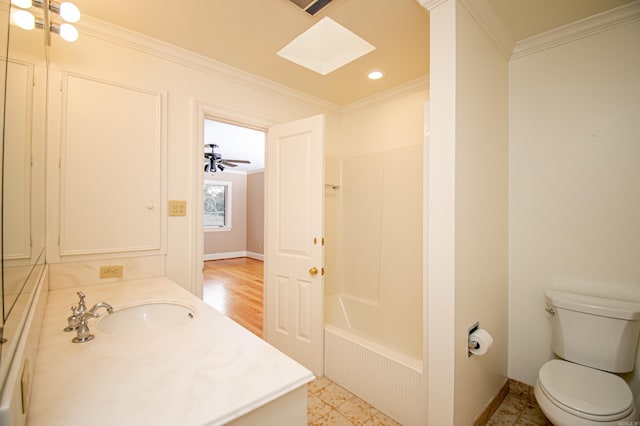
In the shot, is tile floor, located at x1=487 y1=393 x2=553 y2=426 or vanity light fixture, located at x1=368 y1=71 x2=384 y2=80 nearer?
tile floor, located at x1=487 y1=393 x2=553 y2=426

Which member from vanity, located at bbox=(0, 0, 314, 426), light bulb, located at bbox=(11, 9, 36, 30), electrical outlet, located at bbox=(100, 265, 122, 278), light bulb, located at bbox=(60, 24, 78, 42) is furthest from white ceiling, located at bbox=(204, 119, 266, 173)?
light bulb, located at bbox=(11, 9, 36, 30)

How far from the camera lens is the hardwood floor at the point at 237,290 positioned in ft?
11.2

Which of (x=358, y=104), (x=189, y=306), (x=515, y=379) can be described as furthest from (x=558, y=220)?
(x=189, y=306)

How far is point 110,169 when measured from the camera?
1738mm

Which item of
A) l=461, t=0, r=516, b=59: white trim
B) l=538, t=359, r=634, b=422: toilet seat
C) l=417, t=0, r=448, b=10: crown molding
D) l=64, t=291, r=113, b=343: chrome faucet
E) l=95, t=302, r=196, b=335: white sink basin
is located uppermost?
l=461, t=0, r=516, b=59: white trim

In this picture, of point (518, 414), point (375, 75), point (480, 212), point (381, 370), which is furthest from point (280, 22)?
point (518, 414)

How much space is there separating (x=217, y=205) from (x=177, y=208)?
6061 mm

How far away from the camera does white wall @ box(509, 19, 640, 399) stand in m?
1.62

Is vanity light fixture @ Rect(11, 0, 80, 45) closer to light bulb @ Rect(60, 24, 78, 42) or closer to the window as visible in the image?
light bulb @ Rect(60, 24, 78, 42)

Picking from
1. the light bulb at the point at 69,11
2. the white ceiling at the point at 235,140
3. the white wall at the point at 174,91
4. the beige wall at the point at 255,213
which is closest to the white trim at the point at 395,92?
the white wall at the point at 174,91

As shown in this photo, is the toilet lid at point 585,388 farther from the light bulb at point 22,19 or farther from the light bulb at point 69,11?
the light bulb at point 69,11

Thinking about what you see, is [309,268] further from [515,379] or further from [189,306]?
[515,379]

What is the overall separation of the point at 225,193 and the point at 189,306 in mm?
6903

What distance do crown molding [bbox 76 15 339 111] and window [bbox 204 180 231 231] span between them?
5622mm
